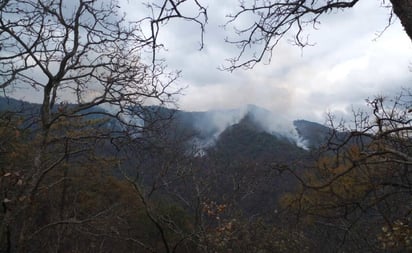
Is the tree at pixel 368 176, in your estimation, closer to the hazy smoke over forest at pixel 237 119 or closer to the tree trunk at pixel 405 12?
the tree trunk at pixel 405 12

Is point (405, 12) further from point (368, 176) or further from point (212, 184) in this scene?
point (212, 184)

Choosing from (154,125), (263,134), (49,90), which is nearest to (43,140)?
(49,90)

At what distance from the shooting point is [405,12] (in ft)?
8.70

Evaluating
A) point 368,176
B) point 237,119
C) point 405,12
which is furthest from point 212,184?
point 237,119

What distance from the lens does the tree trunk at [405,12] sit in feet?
8.63

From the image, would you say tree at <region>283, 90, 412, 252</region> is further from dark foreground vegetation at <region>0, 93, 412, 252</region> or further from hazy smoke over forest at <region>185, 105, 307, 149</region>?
hazy smoke over forest at <region>185, 105, 307, 149</region>

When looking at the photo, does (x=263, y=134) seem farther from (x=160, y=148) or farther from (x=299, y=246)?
(x=160, y=148)

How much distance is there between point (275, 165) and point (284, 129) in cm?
10833

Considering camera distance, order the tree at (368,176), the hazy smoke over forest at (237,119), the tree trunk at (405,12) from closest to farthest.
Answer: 1. the tree trunk at (405,12)
2. the tree at (368,176)
3. the hazy smoke over forest at (237,119)

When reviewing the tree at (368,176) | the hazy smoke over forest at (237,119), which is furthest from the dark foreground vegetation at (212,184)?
the hazy smoke over forest at (237,119)

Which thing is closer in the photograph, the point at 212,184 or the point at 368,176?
the point at 368,176

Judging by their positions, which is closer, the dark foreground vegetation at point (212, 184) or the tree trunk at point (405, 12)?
the tree trunk at point (405, 12)

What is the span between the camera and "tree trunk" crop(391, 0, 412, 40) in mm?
2629

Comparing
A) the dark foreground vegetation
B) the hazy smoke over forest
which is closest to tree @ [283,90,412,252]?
the dark foreground vegetation
